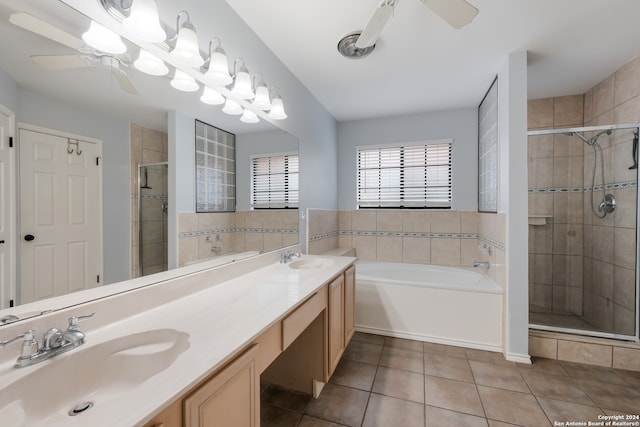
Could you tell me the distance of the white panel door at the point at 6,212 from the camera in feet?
2.62

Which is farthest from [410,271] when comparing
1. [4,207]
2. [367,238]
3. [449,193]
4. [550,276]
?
[4,207]

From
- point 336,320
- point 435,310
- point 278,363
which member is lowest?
point 278,363

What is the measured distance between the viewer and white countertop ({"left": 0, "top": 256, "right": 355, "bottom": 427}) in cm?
57

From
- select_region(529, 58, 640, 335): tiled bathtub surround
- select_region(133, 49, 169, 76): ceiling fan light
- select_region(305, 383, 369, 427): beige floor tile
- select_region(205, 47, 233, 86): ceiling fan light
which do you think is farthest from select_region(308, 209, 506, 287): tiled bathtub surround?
select_region(133, 49, 169, 76): ceiling fan light

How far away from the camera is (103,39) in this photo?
1036mm

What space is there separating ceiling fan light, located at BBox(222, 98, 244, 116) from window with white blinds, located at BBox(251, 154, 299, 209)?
336 mm

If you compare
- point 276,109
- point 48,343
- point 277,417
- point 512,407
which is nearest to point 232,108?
point 276,109

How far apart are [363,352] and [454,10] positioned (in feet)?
7.86

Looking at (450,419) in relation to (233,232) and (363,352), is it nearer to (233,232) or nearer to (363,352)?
(363,352)

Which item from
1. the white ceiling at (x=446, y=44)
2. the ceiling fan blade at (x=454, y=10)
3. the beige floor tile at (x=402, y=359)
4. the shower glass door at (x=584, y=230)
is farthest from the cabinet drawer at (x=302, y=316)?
the shower glass door at (x=584, y=230)

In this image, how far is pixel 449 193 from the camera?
3.42m

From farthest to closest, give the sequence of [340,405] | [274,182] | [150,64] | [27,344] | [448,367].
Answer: [274,182], [448,367], [340,405], [150,64], [27,344]

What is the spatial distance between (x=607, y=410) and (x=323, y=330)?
1739 millimetres

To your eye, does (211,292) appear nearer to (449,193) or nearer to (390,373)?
(390,373)
